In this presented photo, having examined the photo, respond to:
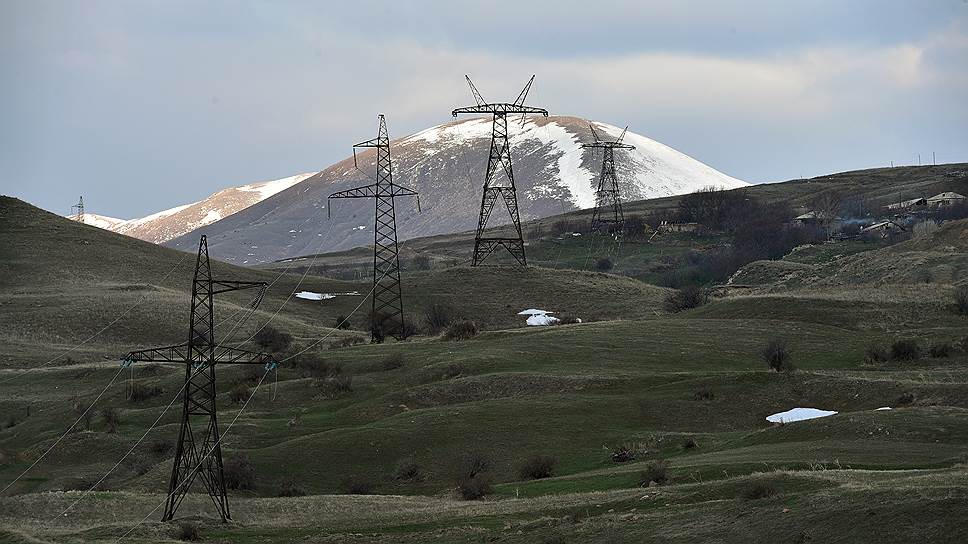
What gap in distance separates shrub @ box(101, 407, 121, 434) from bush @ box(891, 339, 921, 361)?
131 feet

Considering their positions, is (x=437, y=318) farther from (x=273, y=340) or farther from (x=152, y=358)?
(x=152, y=358)

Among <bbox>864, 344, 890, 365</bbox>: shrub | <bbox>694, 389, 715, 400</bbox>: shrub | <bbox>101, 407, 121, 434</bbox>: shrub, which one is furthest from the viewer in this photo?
<bbox>864, 344, 890, 365</bbox>: shrub

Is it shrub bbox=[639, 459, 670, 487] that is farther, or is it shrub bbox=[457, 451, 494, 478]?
shrub bbox=[457, 451, 494, 478]

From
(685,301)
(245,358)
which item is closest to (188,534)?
(245,358)

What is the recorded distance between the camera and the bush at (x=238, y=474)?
4644 cm

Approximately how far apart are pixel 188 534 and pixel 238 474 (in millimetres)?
12366

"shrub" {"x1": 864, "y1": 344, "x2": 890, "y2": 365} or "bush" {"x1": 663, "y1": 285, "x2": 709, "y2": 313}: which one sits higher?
"bush" {"x1": 663, "y1": 285, "x2": 709, "y2": 313}

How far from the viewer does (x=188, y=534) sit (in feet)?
113

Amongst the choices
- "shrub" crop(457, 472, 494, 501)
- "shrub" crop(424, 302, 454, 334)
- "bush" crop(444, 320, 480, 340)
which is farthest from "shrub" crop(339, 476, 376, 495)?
"shrub" crop(424, 302, 454, 334)

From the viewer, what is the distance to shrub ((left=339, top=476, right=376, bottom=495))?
152 feet

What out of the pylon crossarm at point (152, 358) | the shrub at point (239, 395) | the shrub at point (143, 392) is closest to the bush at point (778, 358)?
the shrub at point (239, 395)

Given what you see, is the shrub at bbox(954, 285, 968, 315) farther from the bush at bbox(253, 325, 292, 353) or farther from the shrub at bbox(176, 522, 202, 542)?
the shrub at bbox(176, 522, 202, 542)

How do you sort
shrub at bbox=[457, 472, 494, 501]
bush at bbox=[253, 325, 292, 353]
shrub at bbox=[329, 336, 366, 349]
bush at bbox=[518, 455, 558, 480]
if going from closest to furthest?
shrub at bbox=[457, 472, 494, 501]
bush at bbox=[518, 455, 558, 480]
bush at bbox=[253, 325, 292, 353]
shrub at bbox=[329, 336, 366, 349]

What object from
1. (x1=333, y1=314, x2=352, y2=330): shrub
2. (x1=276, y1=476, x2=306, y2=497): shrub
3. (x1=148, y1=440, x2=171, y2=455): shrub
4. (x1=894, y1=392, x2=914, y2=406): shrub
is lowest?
(x1=276, y1=476, x2=306, y2=497): shrub
